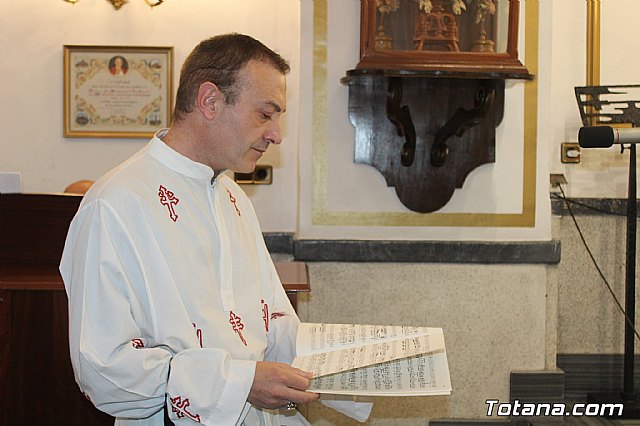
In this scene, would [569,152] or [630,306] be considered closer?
[630,306]

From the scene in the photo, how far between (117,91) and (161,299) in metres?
3.00

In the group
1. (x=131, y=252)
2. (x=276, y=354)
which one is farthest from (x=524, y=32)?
(x=131, y=252)

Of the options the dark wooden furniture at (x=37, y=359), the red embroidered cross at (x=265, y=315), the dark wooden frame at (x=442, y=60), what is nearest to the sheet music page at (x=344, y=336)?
the red embroidered cross at (x=265, y=315)

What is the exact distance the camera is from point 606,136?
4047 millimetres

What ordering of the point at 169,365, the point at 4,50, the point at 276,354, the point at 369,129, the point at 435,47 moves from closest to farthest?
the point at 169,365
the point at 276,354
the point at 435,47
the point at 369,129
the point at 4,50

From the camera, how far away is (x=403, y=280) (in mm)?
4418

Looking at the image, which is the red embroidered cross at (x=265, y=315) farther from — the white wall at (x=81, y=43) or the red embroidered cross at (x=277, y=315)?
the white wall at (x=81, y=43)

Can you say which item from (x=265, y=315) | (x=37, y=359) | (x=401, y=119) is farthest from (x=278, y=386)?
(x=401, y=119)

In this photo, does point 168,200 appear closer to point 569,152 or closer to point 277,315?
point 277,315

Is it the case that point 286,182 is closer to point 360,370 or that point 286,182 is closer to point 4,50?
point 4,50

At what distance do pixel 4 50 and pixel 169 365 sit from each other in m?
3.36

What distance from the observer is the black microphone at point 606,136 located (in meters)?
3.95

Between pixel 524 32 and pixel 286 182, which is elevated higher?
pixel 524 32

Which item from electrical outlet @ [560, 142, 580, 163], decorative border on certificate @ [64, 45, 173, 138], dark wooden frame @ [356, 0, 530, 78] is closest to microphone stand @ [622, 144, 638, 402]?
electrical outlet @ [560, 142, 580, 163]
